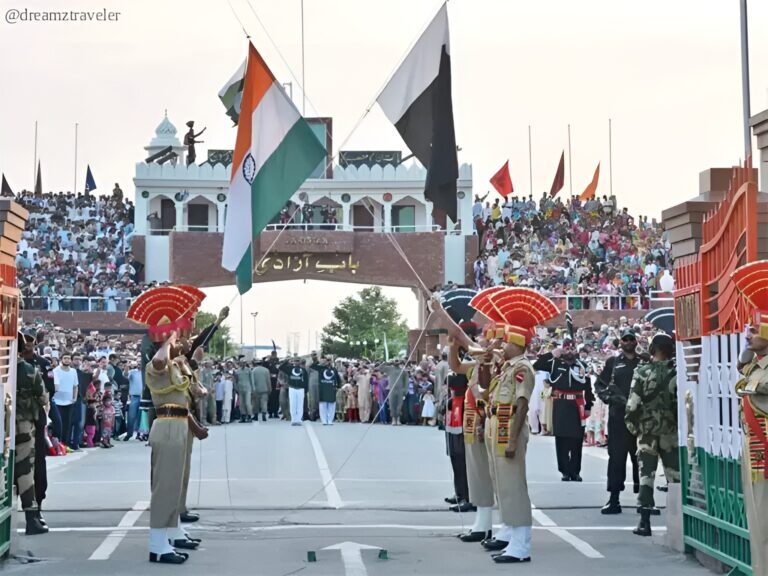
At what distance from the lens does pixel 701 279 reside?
12062mm

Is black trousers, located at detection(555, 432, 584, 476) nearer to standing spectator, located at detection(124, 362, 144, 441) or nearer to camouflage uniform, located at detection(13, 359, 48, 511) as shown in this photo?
camouflage uniform, located at detection(13, 359, 48, 511)

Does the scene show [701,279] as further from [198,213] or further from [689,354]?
[198,213]

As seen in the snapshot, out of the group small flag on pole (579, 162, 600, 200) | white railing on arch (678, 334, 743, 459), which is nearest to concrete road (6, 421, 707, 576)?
white railing on arch (678, 334, 743, 459)

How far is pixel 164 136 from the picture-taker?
76000mm

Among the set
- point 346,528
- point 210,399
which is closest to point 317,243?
point 210,399

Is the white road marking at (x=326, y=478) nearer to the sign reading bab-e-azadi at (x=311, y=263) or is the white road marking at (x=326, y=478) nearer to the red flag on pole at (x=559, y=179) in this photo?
the sign reading bab-e-azadi at (x=311, y=263)

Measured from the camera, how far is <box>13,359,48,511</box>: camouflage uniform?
534 inches

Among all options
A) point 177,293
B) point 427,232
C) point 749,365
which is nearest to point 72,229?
point 427,232

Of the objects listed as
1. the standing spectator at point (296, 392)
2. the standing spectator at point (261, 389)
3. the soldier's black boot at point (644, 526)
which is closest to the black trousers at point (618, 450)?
the soldier's black boot at point (644, 526)

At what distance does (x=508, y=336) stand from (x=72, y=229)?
53.7 metres

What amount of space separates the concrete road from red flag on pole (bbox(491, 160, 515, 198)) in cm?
3936

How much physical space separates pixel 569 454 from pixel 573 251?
136 ft

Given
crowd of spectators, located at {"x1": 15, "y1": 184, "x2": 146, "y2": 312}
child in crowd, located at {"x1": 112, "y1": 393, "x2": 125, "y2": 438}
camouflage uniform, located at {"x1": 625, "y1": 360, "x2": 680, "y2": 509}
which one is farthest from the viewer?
crowd of spectators, located at {"x1": 15, "y1": 184, "x2": 146, "y2": 312}

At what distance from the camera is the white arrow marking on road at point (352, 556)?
11492 millimetres
